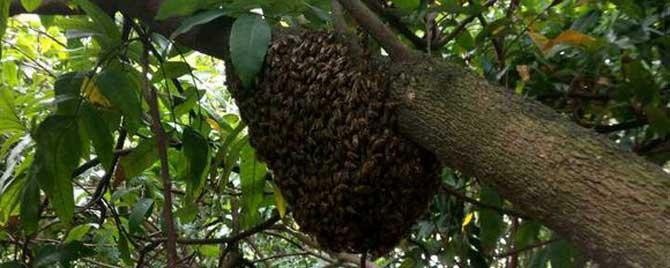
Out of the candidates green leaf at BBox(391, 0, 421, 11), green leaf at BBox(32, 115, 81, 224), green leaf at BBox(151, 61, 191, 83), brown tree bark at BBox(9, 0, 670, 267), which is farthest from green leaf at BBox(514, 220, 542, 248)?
green leaf at BBox(32, 115, 81, 224)

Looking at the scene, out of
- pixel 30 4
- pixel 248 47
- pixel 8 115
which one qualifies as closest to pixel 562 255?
pixel 248 47

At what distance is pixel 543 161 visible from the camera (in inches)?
30.5

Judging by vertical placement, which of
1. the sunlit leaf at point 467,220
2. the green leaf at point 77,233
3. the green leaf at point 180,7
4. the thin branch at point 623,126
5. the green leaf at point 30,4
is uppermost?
the green leaf at point 180,7

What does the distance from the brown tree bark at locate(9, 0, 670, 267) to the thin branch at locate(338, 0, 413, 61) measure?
0.07 ft

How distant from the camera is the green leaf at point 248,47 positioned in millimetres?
1017

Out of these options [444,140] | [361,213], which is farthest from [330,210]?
[444,140]

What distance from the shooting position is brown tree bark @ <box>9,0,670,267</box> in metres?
0.70

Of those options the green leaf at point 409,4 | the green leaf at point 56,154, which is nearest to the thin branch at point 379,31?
the green leaf at point 409,4

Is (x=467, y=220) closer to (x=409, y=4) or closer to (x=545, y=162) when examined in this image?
(x=409, y=4)

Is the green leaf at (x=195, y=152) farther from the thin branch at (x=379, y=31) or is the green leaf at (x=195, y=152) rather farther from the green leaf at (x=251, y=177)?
the thin branch at (x=379, y=31)

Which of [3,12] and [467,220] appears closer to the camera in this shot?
[3,12]

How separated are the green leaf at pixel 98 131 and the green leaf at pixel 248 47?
39cm

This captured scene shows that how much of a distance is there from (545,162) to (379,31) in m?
0.32

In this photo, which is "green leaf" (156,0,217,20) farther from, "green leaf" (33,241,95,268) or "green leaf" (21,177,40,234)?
"green leaf" (33,241,95,268)
